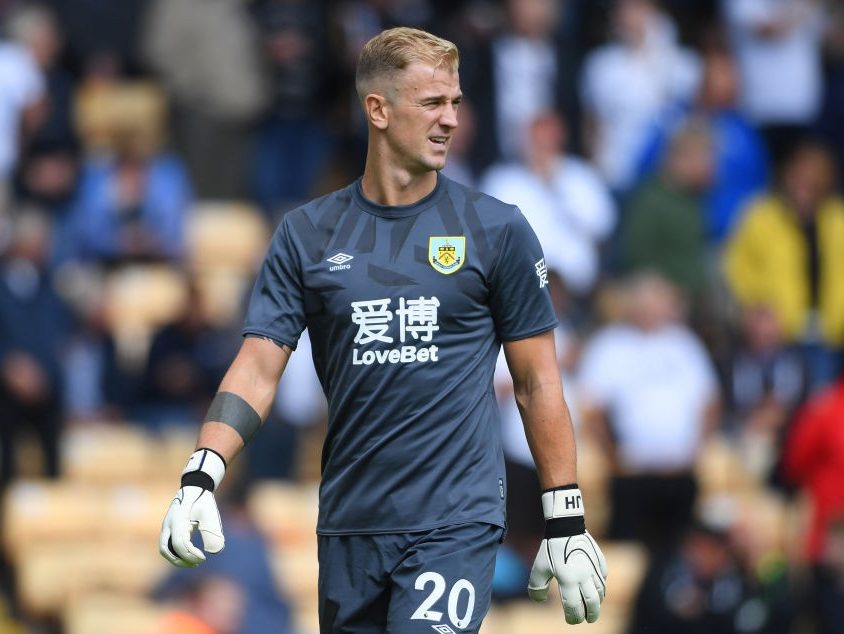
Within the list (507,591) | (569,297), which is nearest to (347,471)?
(507,591)

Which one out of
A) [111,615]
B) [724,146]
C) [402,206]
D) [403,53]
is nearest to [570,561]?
[402,206]

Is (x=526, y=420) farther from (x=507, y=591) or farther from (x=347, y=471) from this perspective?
(x=507, y=591)

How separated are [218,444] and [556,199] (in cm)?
737

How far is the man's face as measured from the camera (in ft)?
18.5

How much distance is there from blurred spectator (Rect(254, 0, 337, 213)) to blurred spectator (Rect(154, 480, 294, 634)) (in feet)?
13.4

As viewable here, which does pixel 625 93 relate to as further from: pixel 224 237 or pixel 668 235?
pixel 224 237

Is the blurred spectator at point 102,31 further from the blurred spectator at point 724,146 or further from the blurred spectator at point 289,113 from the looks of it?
the blurred spectator at point 724,146

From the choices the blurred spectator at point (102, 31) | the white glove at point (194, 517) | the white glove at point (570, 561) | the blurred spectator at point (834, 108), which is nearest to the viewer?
the white glove at point (194, 517)

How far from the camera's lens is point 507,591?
10.1 m

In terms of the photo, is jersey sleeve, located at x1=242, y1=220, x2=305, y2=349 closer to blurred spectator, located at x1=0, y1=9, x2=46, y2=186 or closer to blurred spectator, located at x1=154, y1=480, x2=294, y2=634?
blurred spectator, located at x1=154, y1=480, x2=294, y2=634

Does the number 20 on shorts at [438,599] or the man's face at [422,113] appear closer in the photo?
the number 20 on shorts at [438,599]

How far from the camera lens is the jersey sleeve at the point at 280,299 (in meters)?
5.68

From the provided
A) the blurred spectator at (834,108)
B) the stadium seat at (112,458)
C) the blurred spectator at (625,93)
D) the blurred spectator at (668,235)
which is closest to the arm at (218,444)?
the stadium seat at (112,458)

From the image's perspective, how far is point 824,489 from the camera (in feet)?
36.8
